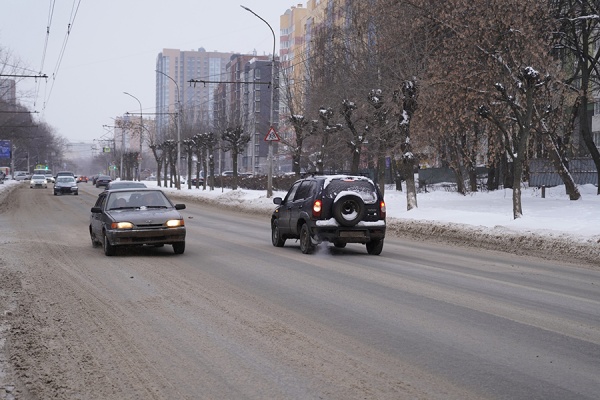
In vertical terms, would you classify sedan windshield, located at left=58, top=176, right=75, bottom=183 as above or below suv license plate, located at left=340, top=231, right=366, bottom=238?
above

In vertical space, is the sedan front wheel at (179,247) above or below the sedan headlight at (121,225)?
below

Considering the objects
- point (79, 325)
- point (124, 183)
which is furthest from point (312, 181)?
point (124, 183)

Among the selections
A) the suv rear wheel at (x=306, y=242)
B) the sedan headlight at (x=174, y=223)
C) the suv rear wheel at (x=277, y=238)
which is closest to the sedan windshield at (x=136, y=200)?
the sedan headlight at (x=174, y=223)

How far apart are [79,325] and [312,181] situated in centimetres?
970

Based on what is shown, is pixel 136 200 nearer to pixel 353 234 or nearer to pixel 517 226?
pixel 353 234

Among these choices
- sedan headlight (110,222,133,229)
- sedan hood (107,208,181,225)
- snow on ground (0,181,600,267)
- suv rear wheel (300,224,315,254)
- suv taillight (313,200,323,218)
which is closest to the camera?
sedan headlight (110,222,133,229)

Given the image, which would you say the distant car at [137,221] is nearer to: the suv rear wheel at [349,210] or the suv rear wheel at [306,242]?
the suv rear wheel at [306,242]

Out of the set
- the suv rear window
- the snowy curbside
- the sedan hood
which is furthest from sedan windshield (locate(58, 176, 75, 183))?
the suv rear window

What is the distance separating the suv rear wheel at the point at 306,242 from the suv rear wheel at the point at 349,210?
32.6 inches

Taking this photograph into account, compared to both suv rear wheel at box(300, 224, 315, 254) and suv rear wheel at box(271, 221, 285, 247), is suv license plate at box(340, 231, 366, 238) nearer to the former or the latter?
suv rear wheel at box(300, 224, 315, 254)

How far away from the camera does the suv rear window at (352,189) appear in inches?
663

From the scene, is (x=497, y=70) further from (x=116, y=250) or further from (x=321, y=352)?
(x=321, y=352)

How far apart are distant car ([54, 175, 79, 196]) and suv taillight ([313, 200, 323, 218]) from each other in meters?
46.5

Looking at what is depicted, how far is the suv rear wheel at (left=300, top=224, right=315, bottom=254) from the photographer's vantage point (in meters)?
17.0
